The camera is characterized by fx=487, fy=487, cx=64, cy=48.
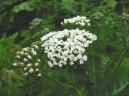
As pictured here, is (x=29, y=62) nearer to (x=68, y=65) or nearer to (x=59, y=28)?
(x=68, y=65)

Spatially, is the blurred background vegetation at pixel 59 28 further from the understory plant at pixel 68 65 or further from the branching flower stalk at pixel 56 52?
the branching flower stalk at pixel 56 52

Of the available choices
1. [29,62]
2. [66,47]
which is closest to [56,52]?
[66,47]

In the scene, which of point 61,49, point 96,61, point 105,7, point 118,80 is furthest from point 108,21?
point 61,49

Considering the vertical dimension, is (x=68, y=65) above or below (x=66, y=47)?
below

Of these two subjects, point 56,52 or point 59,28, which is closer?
point 56,52

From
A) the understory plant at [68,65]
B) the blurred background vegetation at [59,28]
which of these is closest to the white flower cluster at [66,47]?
the understory plant at [68,65]

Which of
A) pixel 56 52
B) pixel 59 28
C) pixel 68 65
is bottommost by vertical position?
pixel 59 28
